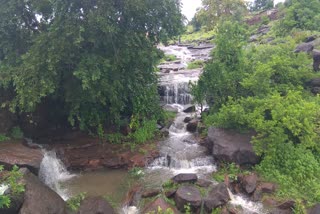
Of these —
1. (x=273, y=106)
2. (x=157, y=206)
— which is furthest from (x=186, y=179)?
(x=273, y=106)

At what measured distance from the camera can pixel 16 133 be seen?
45.9 feet

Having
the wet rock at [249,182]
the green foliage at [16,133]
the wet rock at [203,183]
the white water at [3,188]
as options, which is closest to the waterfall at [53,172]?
the green foliage at [16,133]

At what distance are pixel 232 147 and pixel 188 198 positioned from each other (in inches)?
134

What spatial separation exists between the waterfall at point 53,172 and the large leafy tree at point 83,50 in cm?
176

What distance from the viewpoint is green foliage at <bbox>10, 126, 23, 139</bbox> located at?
13.9 metres

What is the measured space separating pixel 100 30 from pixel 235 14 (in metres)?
41.7

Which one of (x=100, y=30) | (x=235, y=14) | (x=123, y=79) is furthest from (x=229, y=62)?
(x=235, y=14)

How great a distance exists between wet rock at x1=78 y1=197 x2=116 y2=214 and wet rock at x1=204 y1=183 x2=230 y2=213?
9.53 ft

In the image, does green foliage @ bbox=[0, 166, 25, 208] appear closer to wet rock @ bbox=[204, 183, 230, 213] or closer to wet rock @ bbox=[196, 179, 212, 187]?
wet rock @ bbox=[204, 183, 230, 213]

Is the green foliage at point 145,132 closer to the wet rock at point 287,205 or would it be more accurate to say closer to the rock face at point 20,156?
the rock face at point 20,156

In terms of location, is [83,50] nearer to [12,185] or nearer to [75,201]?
[75,201]

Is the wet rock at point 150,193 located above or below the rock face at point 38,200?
below

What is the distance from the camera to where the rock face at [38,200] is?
881cm

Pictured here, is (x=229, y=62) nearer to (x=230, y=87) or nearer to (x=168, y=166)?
(x=230, y=87)
